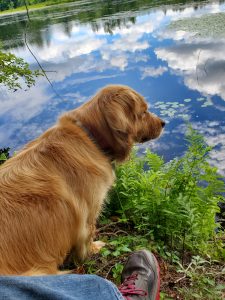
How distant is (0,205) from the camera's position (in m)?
2.49

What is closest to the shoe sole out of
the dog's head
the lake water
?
the dog's head

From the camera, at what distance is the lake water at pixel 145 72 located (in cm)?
798

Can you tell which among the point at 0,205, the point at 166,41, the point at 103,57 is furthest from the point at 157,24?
the point at 0,205

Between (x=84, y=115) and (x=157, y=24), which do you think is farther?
(x=157, y=24)

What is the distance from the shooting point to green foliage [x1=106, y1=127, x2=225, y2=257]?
367 centimetres

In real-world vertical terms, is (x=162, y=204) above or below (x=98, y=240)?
above

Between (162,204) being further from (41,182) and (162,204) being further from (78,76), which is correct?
(78,76)

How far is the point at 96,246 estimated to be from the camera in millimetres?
3660

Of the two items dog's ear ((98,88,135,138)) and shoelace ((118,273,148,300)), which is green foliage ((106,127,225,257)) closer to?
dog's ear ((98,88,135,138))

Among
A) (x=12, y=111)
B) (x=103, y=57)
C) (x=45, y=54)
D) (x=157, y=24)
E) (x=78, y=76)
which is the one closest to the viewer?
(x=12, y=111)

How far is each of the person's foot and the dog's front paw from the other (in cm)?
63

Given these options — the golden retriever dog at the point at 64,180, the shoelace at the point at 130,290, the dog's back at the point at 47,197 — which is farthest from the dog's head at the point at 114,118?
the shoelace at the point at 130,290

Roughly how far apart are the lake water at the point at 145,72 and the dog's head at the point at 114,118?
2837 mm

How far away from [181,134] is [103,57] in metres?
7.72
